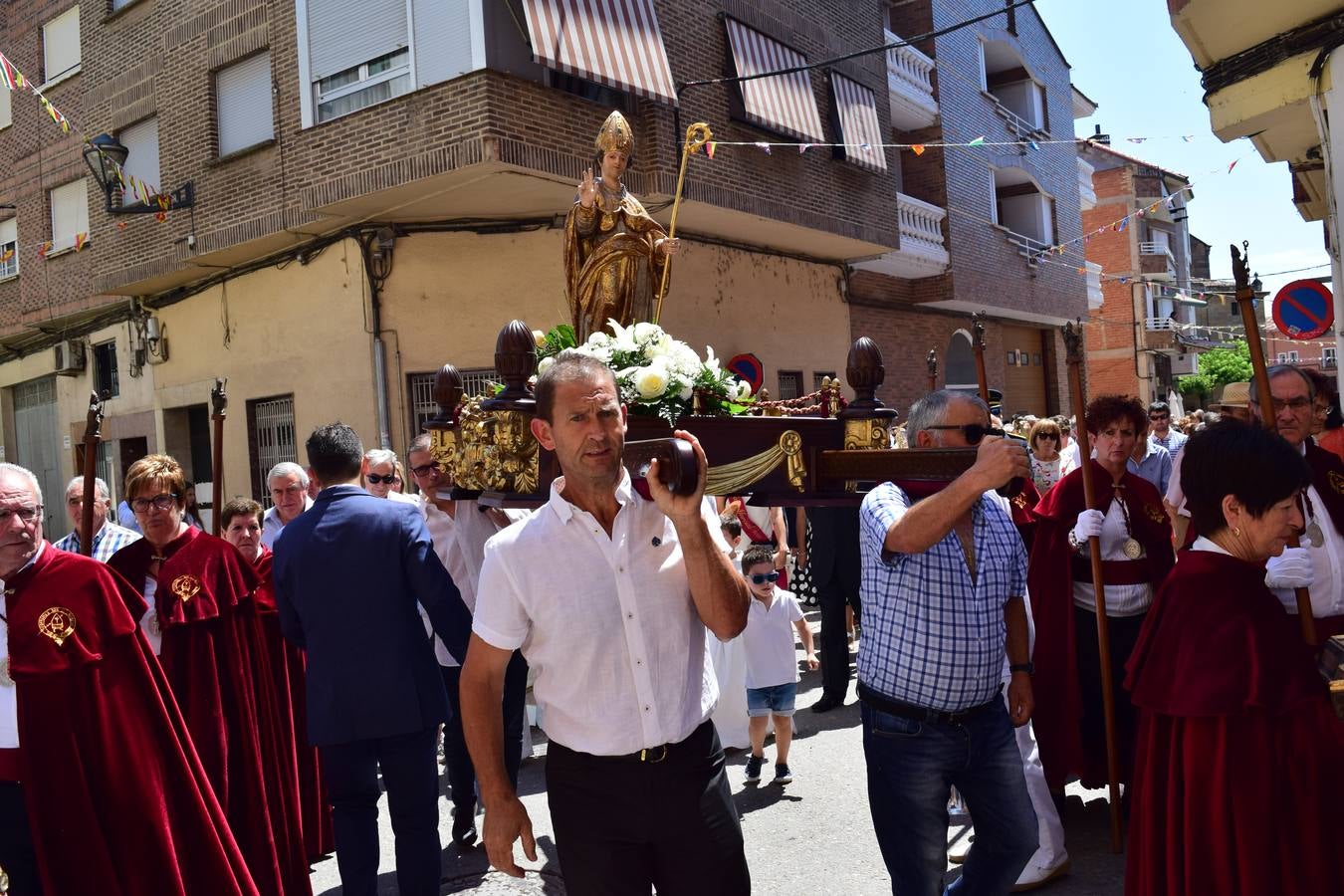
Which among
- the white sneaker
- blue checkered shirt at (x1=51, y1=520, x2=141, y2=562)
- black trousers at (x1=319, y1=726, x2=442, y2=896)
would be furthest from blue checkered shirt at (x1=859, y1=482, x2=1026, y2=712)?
blue checkered shirt at (x1=51, y1=520, x2=141, y2=562)

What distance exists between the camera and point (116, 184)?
13102mm

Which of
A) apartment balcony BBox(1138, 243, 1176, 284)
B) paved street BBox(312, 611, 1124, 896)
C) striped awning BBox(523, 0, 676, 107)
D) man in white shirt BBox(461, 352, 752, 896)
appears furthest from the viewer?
apartment balcony BBox(1138, 243, 1176, 284)

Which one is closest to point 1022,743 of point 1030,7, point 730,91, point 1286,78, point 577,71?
point 1286,78

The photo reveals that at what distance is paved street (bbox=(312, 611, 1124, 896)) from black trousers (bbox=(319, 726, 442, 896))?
2.02ft

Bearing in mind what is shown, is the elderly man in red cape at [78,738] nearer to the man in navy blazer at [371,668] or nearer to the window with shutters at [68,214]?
the man in navy blazer at [371,668]

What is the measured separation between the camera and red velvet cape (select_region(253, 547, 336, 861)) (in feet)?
15.4

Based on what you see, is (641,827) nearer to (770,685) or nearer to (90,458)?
(90,458)

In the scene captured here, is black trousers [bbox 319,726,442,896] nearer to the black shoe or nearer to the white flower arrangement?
the white flower arrangement

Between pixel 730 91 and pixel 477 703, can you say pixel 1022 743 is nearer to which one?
pixel 477 703

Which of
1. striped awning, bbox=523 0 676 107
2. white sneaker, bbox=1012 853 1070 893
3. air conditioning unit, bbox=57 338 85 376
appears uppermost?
striped awning, bbox=523 0 676 107

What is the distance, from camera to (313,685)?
415 centimetres

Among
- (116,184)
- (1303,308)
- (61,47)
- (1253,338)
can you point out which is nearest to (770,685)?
(1253,338)

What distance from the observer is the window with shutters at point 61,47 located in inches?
631

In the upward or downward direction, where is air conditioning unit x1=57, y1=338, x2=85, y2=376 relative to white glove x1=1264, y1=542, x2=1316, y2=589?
upward
